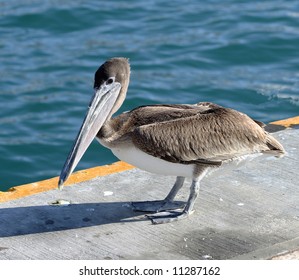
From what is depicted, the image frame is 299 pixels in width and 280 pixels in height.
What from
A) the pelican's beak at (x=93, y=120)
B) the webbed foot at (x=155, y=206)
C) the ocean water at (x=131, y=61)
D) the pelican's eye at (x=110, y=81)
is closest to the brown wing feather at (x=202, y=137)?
the pelican's beak at (x=93, y=120)

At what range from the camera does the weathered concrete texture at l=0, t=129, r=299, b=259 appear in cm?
609

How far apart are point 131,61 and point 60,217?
6.69 metres

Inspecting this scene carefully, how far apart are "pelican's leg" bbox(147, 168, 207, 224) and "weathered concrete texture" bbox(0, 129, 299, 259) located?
46 mm

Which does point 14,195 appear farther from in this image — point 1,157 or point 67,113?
point 67,113

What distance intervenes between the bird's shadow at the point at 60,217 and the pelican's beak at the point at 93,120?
42 centimetres

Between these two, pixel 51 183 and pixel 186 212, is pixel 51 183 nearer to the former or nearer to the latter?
pixel 51 183

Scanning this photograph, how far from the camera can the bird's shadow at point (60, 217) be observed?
6461mm

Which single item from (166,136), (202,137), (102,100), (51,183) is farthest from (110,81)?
(51,183)

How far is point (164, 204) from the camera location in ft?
22.1

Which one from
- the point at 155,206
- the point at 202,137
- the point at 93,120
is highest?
the point at 93,120

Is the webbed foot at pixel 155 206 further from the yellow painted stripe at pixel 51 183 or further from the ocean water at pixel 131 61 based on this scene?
the ocean water at pixel 131 61

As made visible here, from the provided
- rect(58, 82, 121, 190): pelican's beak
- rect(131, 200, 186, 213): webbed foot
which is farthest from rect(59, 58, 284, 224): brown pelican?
rect(131, 200, 186, 213): webbed foot

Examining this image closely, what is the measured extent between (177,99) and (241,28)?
2681 mm

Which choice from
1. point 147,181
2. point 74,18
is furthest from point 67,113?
point 147,181
